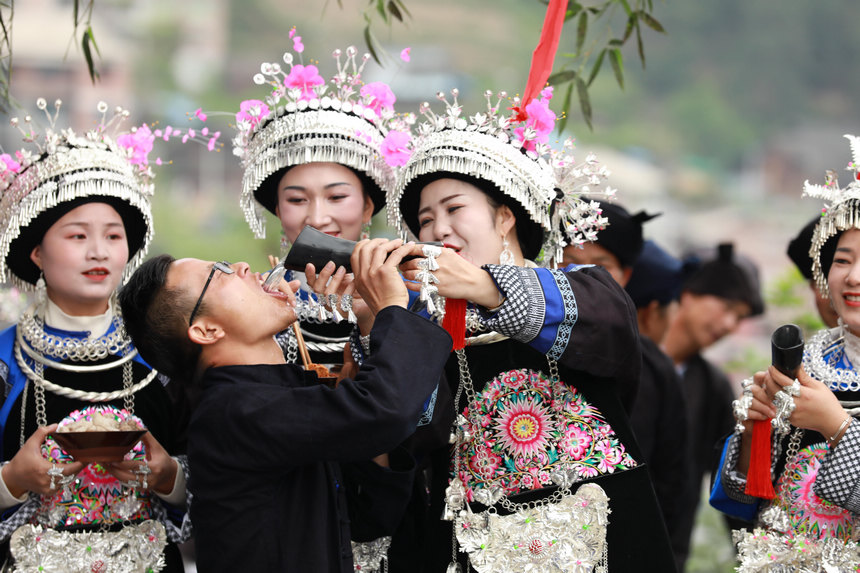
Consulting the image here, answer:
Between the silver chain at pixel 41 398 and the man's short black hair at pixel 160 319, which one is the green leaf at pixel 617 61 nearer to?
the man's short black hair at pixel 160 319

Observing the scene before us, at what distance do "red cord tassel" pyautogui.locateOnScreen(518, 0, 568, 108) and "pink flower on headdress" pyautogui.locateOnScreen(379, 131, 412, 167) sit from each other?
1.45 feet

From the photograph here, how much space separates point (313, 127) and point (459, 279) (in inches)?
46.8

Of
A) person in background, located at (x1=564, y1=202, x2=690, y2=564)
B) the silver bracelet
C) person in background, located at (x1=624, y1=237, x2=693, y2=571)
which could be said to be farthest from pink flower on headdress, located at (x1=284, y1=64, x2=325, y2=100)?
the silver bracelet

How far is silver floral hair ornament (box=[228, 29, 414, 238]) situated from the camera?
11.6 feet

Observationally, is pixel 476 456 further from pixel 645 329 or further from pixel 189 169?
pixel 189 169

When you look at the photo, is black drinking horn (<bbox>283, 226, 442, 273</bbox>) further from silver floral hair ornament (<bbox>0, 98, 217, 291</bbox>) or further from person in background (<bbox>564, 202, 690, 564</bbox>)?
Result: person in background (<bbox>564, 202, 690, 564</bbox>)

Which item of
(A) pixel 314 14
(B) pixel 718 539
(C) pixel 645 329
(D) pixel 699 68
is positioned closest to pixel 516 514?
(C) pixel 645 329

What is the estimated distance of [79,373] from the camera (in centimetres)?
335

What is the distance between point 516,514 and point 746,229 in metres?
19.6

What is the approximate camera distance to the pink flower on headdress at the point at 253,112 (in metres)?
3.70

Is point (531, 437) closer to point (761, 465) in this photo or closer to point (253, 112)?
point (761, 465)

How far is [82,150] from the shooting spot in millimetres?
3494

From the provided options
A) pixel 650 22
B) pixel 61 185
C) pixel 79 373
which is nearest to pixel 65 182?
pixel 61 185

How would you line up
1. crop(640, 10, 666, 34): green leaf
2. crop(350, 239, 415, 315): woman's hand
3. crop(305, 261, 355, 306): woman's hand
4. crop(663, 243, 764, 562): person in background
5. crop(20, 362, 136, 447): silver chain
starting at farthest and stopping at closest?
crop(663, 243, 764, 562): person in background
crop(640, 10, 666, 34): green leaf
crop(20, 362, 136, 447): silver chain
crop(305, 261, 355, 306): woman's hand
crop(350, 239, 415, 315): woman's hand
